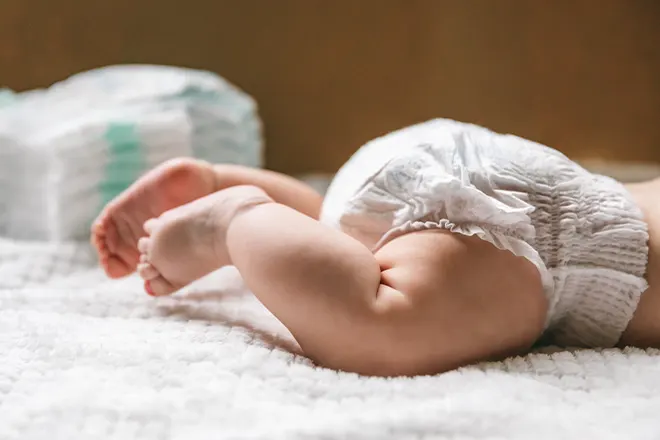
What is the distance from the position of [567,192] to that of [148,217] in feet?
1.54

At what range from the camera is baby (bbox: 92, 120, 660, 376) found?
61 cm

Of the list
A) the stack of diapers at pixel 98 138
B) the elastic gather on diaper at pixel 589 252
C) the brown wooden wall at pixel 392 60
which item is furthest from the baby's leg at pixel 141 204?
the brown wooden wall at pixel 392 60

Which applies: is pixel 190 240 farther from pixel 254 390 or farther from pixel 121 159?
pixel 121 159

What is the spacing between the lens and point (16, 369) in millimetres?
592

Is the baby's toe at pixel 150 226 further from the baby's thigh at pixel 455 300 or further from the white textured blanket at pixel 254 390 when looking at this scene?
the baby's thigh at pixel 455 300

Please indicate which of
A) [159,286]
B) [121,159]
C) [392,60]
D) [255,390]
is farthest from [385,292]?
[392,60]

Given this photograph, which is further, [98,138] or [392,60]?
[392,60]

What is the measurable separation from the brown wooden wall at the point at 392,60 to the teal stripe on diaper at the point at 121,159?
53cm

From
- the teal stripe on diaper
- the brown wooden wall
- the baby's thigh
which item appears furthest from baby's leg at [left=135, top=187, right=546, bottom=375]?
the brown wooden wall

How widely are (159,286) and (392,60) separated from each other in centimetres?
102

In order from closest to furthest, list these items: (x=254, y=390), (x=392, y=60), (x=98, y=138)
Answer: (x=254, y=390) → (x=98, y=138) → (x=392, y=60)

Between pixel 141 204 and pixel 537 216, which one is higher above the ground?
pixel 537 216

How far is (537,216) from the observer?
0.70 meters

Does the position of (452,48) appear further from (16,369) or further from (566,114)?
(16,369)
